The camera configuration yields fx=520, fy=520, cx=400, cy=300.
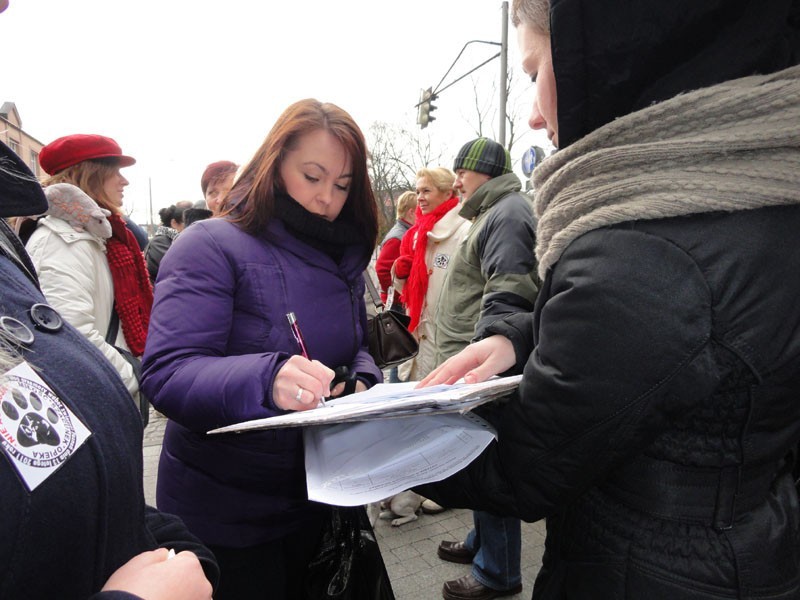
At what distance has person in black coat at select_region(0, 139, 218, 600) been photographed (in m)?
0.61

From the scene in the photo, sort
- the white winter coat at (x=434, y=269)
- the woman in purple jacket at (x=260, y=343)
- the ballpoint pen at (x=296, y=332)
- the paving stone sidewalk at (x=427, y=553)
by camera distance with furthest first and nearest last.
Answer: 1. the white winter coat at (x=434, y=269)
2. the paving stone sidewalk at (x=427, y=553)
3. the ballpoint pen at (x=296, y=332)
4. the woman in purple jacket at (x=260, y=343)

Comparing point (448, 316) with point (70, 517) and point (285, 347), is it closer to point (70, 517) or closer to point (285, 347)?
point (285, 347)

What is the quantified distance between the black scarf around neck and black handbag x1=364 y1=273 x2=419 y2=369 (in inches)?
15.4

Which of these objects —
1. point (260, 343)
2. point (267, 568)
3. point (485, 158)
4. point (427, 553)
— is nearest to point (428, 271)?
point (485, 158)

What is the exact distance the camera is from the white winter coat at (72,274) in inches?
89.2

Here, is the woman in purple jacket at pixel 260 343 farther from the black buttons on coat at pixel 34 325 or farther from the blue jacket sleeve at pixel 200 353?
the black buttons on coat at pixel 34 325

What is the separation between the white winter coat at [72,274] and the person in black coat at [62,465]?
5.07 feet

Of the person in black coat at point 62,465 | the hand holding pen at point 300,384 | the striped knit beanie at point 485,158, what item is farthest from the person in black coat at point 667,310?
the striped knit beanie at point 485,158

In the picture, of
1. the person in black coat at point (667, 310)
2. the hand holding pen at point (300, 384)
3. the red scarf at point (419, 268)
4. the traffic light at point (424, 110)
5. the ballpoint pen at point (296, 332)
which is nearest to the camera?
the person in black coat at point (667, 310)

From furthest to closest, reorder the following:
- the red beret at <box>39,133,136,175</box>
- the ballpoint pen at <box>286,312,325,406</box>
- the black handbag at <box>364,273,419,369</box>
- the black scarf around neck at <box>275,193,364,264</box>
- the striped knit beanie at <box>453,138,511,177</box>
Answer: the striped knit beanie at <box>453,138,511,177</box>
the red beret at <box>39,133,136,175</box>
the black handbag at <box>364,273,419,369</box>
the black scarf around neck at <box>275,193,364,264</box>
the ballpoint pen at <box>286,312,325,406</box>

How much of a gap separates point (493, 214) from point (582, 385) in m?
2.17

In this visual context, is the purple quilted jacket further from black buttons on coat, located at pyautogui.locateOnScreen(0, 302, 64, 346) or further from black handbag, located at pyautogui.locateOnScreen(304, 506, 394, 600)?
black buttons on coat, located at pyautogui.locateOnScreen(0, 302, 64, 346)

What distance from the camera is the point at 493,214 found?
2928 mm

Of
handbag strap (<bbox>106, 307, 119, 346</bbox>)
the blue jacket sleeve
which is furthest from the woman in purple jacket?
handbag strap (<bbox>106, 307, 119, 346</bbox>)
